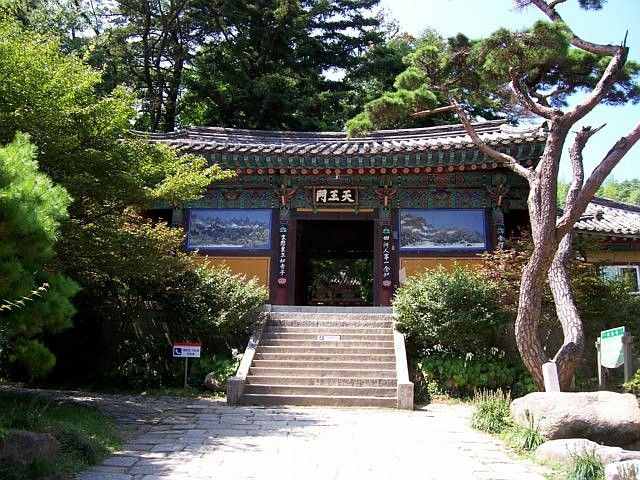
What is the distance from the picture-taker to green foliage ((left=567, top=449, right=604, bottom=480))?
15.5ft

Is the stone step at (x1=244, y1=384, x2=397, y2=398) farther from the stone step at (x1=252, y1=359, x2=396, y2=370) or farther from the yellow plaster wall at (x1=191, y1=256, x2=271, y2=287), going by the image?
the yellow plaster wall at (x1=191, y1=256, x2=271, y2=287)

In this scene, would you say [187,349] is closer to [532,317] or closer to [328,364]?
[328,364]

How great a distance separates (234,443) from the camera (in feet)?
20.4

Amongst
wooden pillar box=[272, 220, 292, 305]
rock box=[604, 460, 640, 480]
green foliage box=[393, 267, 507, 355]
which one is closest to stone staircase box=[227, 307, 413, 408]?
green foliage box=[393, 267, 507, 355]

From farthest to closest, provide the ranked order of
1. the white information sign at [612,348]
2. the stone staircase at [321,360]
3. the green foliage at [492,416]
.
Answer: the stone staircase at [321,360], the green foliage at [492,416], the white information sign at [612,348]

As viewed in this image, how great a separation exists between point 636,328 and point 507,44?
595 centimetres

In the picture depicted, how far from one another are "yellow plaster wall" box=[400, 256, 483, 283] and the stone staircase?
53.5 inches

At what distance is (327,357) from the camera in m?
10.4

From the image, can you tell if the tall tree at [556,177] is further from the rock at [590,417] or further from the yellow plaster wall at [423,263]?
the yellow plaster wall at [423,263]

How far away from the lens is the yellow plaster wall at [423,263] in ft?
43.5

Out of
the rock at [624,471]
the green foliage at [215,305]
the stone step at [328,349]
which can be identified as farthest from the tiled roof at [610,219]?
the rock at [624,471]

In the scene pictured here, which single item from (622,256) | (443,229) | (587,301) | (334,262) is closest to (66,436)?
(587,301)

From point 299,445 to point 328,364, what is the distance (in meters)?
4.01

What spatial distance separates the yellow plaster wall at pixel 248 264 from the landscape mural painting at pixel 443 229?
3.25 metres
